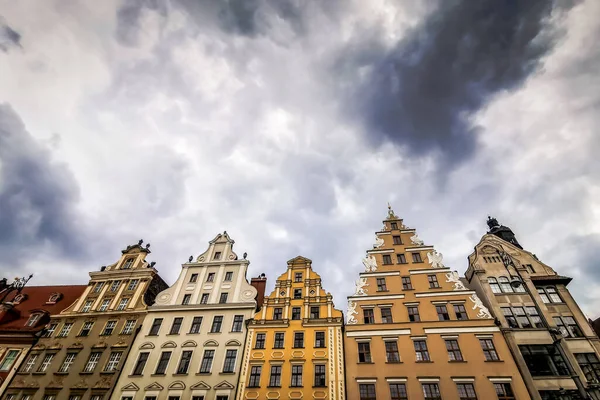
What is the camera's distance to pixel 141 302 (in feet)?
113


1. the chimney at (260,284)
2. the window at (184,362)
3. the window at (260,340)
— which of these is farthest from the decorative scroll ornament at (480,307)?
the window at (184,362)

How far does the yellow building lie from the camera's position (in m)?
25.8

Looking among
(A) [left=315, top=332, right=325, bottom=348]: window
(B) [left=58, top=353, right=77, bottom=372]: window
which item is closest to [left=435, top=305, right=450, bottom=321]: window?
(A) [left=315, top=332, right=325, bottom=348]: window

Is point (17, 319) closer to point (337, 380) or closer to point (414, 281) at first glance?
point (337, 380)

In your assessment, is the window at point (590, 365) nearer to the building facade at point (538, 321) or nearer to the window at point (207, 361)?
the building facade at point (538, 321)

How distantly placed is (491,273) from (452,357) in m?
9.77

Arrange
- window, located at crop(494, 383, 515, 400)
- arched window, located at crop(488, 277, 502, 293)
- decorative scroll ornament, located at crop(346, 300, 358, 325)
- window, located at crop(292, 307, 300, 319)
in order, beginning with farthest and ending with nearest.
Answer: window, located at crop(292, 307, 300, 319) < arched window, located at crop(488, 277, 502, 293) < decorative scroll ornament, located at crop(346, 300, 358, 325) < window, located at crop(494, 383, 515, 400)

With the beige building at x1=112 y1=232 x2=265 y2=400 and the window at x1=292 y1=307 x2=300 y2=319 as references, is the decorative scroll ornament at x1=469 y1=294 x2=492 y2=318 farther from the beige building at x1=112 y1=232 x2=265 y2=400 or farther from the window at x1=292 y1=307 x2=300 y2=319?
the beige building at x1=112 y1=232 x2=265 y2=400

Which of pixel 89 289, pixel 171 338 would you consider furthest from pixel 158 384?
pixel 89 289

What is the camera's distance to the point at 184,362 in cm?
2902

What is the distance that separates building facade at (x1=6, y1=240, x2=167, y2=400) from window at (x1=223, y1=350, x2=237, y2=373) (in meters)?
9.46

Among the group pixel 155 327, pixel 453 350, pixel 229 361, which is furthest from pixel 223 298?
pixel 453 350

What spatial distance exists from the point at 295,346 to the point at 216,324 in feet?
26.9

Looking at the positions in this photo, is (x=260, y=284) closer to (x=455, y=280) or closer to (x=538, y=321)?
(x=455, y=280)
